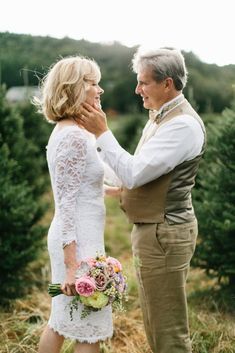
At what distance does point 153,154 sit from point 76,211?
551 millimetres

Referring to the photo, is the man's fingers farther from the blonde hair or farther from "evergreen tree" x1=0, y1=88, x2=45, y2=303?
"evergreen tree" x1=0, y1=88, x2=45, y2=303

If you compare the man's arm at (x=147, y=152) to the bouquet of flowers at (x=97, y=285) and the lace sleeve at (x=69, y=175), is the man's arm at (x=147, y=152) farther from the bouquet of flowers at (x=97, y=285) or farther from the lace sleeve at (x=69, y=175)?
the bouquet of flowers at (x=97, y=285)

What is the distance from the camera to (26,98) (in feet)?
A: 29.1

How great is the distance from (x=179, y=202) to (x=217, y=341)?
5.00 ft

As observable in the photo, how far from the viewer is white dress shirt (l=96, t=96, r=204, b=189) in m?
2.89

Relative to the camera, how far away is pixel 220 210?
4758 mm

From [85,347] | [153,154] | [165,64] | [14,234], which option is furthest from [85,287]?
[14,234]

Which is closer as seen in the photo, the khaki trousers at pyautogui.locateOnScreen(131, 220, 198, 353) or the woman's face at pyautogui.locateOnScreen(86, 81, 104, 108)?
the woman's face at pyautogui.locateOnScreen(86, 81, 104, 108)

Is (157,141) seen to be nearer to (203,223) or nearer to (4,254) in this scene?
(203,223)

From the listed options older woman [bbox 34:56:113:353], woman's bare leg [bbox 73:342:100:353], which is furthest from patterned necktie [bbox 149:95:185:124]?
woman's bare leg [bbox 73:342:100:353]

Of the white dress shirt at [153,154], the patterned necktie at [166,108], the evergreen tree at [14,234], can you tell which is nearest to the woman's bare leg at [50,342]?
the white dress shirt at [153,154]

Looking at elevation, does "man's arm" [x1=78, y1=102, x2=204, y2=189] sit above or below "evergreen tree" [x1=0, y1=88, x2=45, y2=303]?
above

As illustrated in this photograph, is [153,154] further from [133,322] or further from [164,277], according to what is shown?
[133,322]

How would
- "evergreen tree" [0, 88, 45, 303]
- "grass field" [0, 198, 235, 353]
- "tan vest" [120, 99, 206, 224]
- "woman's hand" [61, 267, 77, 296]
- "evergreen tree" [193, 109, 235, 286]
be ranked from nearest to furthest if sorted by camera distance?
1. "woman's hand" [61, 267, 77, 296]
2. "tan vest" [120, 99, 206, 224]
3. "grass field" [0, 198, 235, 353]
4. "evergreen tree" [193, 109, 235, 286]
5. "evergreen tree" [0, 88, 45, 303]
